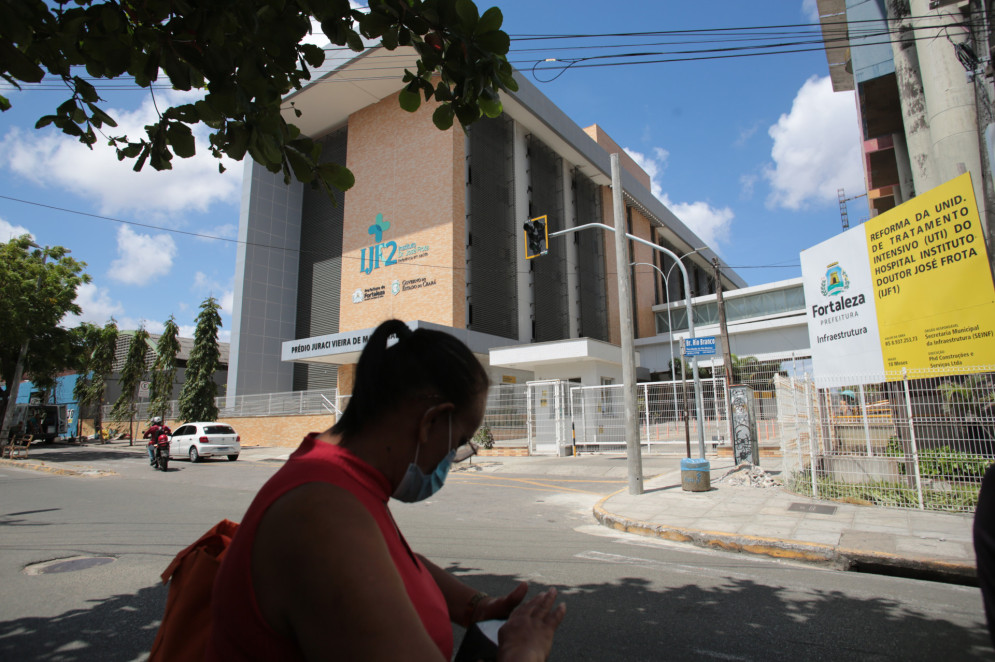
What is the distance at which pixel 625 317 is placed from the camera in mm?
10531

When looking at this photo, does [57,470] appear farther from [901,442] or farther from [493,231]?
[493,231]

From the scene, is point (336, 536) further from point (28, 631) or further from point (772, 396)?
point (772, 396)

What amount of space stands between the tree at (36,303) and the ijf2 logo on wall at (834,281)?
25.0 metres

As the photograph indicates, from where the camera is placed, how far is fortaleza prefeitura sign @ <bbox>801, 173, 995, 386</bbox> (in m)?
7.26

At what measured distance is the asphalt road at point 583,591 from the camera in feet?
11.9

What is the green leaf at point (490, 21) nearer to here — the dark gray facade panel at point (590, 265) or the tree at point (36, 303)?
the tree at point (36, 303)

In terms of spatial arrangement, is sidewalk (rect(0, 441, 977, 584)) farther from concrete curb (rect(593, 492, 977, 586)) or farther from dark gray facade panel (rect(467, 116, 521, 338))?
dark gray facade panel (rect(467, 116, 521, 338))

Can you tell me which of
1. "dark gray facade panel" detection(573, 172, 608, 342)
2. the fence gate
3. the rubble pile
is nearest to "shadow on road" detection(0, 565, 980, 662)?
the rubble pile

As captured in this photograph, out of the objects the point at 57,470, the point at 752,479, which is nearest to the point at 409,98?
the point at 752,479

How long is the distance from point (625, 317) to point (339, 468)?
971 centimetres

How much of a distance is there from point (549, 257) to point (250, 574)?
32829mm

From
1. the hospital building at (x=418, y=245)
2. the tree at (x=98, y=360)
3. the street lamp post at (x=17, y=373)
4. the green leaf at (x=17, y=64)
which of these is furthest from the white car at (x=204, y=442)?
the green leaf at (x=17, y=64)

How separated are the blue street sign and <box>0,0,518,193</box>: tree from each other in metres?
11.3

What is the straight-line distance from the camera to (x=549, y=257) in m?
33.4
